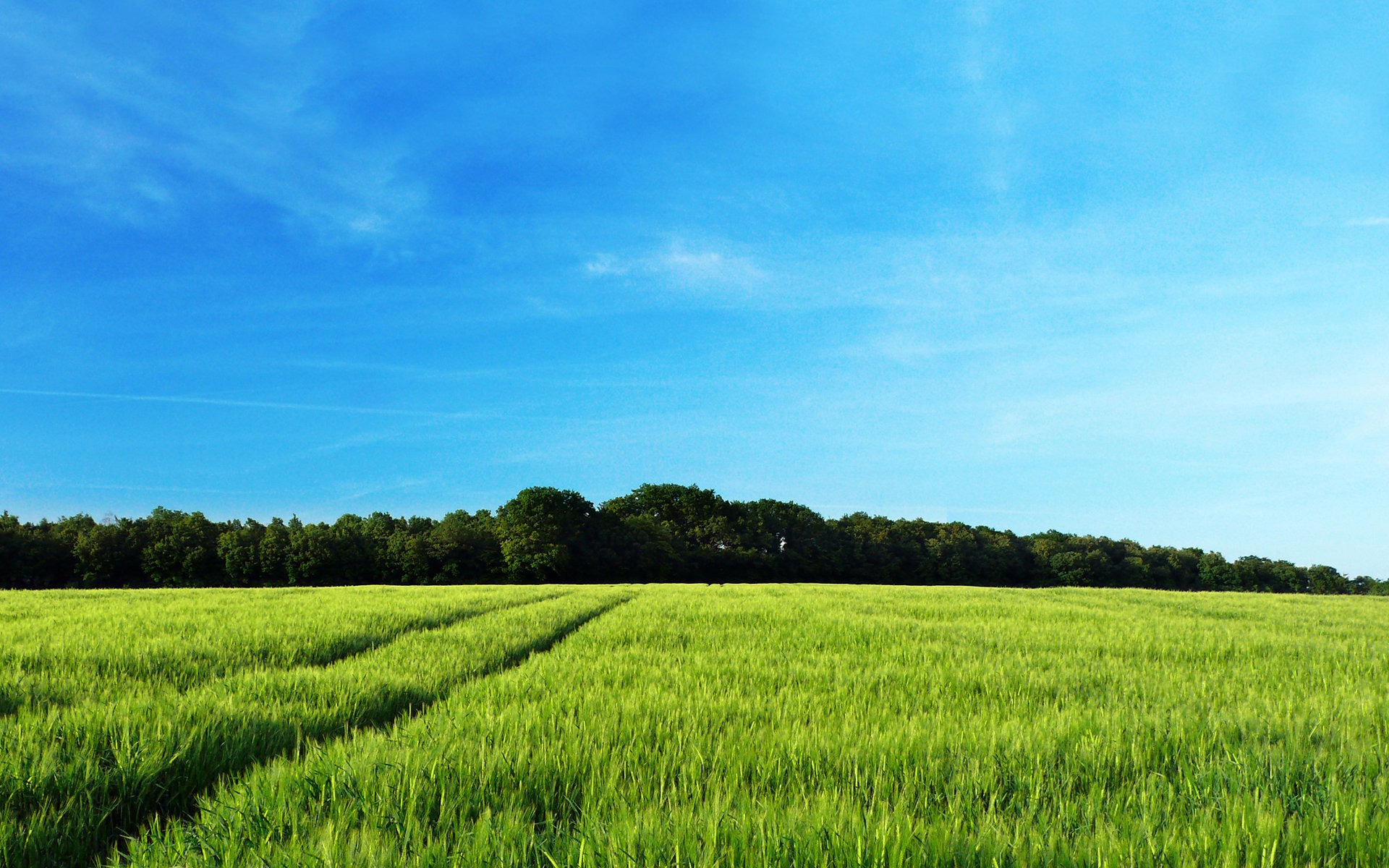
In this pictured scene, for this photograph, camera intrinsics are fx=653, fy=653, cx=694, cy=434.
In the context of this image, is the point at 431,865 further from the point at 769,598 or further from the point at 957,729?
the point at 769,598

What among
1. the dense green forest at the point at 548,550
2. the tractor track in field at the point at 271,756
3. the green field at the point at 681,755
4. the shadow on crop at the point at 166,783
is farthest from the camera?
the dense green forest at the point at 548,550

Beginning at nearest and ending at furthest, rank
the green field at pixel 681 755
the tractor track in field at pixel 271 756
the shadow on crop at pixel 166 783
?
the green field at pixel 681 755 → the shadow on crop at pixel 166 783 → the tractor track in field at pixel 271 756

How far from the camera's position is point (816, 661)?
23.4ft

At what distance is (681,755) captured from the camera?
3.71 meters

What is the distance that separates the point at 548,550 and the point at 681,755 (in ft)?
202

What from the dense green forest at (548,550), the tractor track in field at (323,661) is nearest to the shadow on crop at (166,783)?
the tractor track in field at (323,661)

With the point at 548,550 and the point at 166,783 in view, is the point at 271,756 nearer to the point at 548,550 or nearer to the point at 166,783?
the point at 166,783

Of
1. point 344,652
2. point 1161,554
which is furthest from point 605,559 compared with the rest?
point 1161,554

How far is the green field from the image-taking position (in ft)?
8.22

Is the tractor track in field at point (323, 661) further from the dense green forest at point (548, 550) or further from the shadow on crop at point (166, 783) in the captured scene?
the dense green forest at point (548, 550)

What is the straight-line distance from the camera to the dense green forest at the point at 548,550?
62344 millimetres

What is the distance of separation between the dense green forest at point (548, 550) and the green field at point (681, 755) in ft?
190

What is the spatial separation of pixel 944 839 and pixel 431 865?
1.86m

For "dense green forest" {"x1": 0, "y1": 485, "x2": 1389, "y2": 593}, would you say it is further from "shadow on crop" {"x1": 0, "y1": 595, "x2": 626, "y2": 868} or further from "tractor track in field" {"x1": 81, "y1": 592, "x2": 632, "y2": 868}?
"shadow on crop" {"x1": 0, "y1": 595, "x2": 626, "y2": 868}
